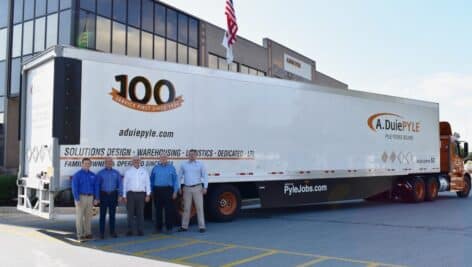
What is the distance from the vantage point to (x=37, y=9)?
80.8 ft

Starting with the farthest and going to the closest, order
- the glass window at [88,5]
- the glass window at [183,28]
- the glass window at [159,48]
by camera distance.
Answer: the glass window at [183,28] → the glass window at [159,48] → the glass window at [88,5]

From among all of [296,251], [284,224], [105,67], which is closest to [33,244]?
[105,67]

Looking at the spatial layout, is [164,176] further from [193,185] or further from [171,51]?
[171,51]

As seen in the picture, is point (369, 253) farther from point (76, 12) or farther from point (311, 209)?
point (76, 12)

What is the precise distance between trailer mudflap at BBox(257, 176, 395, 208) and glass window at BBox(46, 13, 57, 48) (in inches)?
585

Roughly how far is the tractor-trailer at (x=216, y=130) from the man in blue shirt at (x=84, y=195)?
0.32 metres

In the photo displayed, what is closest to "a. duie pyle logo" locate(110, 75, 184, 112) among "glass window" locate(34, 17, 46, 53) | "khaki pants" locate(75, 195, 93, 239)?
"khaki pants" locate(75, 195, 93, 239)

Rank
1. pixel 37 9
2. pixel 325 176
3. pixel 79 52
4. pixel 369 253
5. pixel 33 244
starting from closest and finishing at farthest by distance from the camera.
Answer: pixel 369 253, pixel 33 244, pixel 79 52, pixel 325 176, pixel 37 9

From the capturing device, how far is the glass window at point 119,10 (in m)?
24.7

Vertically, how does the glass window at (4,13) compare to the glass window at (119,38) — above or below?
above

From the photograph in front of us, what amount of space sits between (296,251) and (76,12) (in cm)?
1799

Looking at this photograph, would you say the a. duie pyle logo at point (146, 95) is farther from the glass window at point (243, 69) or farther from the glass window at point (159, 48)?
the glass window at point (243, 69)

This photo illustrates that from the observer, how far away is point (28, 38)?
82.0 ft

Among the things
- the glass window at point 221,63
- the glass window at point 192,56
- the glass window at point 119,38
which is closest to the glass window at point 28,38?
the glass window at point 119,38
